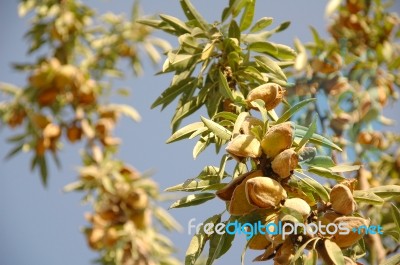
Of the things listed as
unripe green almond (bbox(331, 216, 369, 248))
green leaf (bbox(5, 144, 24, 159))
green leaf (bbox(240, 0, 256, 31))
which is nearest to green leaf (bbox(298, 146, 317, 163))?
unripe green almond (bbox(331, 216, 369, 248))

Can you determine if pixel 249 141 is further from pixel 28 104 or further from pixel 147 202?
pixel 28 104

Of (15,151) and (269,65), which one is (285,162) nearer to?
(269,65)

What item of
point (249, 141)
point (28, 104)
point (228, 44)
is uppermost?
point (28, 104)

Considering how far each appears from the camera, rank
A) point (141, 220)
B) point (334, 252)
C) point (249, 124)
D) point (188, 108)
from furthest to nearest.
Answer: point (141, 220) → point (188, 108) → point (249, 124) → point (334, 252)

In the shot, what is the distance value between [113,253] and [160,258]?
237 mm

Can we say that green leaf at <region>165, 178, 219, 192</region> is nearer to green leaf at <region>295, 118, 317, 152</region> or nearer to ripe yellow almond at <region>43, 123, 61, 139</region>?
green leaf at <region>295, 118, 317, 152</region>

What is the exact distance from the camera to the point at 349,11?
7.58ft

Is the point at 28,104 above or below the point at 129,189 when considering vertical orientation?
above

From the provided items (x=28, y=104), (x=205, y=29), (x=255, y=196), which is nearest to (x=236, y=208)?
(x=255, y=196)

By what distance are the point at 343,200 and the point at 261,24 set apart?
1.53 ft

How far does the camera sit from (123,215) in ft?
8.39

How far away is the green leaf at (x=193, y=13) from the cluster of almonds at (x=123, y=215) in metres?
1.44

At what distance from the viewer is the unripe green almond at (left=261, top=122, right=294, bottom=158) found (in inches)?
30.6

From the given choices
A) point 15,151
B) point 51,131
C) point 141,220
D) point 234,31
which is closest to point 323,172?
point 234,31
